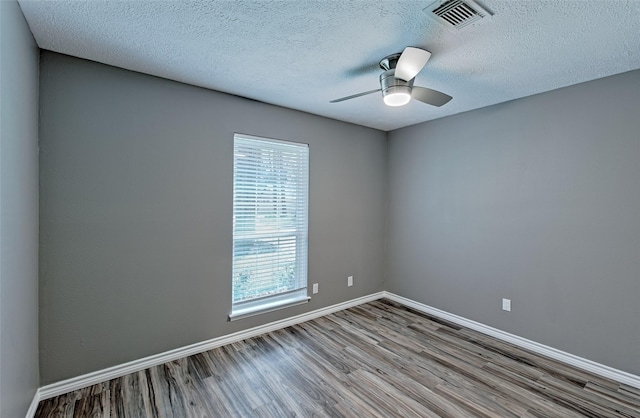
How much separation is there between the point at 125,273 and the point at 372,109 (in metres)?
2.90

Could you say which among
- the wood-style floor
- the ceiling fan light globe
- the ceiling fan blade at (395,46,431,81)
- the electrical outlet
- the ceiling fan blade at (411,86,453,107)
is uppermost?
the ceiling fan blade at (395,46,431,81)

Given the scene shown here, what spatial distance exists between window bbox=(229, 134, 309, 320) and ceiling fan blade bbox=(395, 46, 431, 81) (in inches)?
62.7

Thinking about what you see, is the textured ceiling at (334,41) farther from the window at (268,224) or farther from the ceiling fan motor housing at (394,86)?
the window at (268,224)

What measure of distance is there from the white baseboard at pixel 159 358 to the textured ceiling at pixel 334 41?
94.3 inches

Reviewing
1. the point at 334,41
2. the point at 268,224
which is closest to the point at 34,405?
the point at 268,224

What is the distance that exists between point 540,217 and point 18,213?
13.2 feet

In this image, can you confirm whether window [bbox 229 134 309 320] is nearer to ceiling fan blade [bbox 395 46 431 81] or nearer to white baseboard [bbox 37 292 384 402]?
white baseboard [bbox 37 292 384 402]

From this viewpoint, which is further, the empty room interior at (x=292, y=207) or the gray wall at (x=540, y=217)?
the gray wall at (x=540, y=217)

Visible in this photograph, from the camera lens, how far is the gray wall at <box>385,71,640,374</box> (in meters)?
2.37

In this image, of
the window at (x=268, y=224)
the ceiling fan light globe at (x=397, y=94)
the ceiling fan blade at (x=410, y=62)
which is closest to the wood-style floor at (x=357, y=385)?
the window at (x=268, y=224)

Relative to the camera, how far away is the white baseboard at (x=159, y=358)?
2111mm

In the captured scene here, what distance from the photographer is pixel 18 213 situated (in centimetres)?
163

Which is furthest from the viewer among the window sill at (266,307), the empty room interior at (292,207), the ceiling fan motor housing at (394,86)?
the window sill at (266,307)

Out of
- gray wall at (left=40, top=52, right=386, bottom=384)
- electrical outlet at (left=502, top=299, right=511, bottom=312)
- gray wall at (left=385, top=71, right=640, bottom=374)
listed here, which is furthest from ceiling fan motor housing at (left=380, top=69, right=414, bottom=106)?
electrical outlet at (left=502, top=299, right=511, bottom=312)
